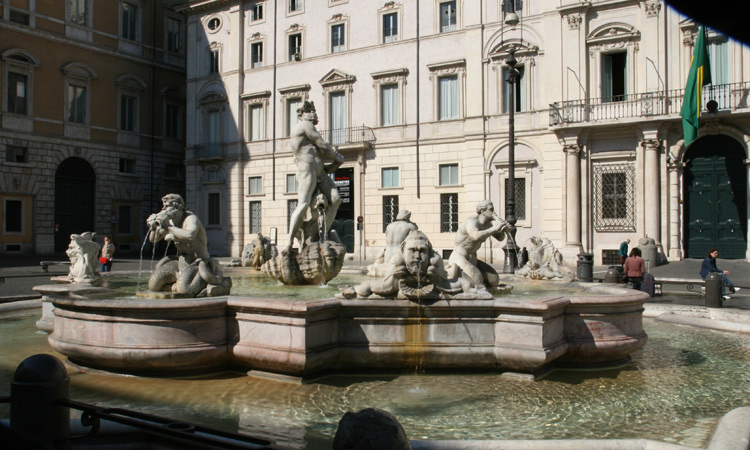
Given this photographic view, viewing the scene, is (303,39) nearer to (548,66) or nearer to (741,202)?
(548,66)

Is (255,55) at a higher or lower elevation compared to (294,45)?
lower

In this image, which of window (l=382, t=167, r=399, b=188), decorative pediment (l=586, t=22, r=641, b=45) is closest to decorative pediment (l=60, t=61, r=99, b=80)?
window (l=382, t=167, r=399, b=188)

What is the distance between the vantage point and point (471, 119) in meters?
28.0

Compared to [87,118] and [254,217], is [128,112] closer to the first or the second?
[87,118]

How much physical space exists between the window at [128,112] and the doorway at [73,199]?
360cm

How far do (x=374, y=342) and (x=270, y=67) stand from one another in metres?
30.8

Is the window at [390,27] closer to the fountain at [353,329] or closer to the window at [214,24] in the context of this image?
the window at [214,24]

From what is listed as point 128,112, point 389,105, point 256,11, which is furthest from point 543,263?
point 128,112

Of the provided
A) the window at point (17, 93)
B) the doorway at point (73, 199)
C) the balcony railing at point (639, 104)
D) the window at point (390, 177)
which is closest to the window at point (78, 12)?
the window at point (17, 93)

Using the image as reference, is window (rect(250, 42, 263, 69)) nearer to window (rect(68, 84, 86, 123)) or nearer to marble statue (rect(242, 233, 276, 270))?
window (rect(68, 84, 86, 123))

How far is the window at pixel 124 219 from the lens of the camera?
36094mm

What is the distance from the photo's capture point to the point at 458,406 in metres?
5.26

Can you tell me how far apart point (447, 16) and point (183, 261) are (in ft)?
81.8

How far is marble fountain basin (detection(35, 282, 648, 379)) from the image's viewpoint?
19.6 feet
